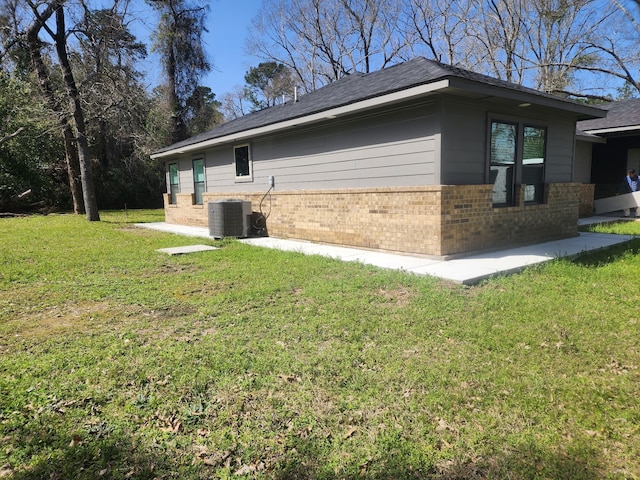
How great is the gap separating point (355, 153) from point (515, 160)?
2872 mm

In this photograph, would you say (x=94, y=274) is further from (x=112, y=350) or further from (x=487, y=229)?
(x=487, y=229)

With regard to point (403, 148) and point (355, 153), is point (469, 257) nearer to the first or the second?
point (403, 148)

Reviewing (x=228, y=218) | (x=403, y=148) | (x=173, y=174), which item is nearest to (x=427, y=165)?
(x=403, y=148)

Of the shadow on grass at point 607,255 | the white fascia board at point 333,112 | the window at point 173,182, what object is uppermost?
the white fascia board at point 333,112

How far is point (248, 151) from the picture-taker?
10609 millimetres

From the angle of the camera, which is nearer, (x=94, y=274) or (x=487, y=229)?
(x=94, y=274)

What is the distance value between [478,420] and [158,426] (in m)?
1.80

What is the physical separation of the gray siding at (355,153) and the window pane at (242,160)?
14.2 inches

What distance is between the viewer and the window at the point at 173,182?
582 inches

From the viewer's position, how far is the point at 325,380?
278 centimetres

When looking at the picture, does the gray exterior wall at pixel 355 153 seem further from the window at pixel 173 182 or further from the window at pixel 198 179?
the window at pixel 173 182

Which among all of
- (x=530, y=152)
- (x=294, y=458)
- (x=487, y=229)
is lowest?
(x=294, y=458)

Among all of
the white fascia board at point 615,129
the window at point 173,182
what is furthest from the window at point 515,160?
the window at point 173,182

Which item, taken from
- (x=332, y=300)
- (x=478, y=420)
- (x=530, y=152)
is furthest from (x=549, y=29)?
(x=478, y=420)
